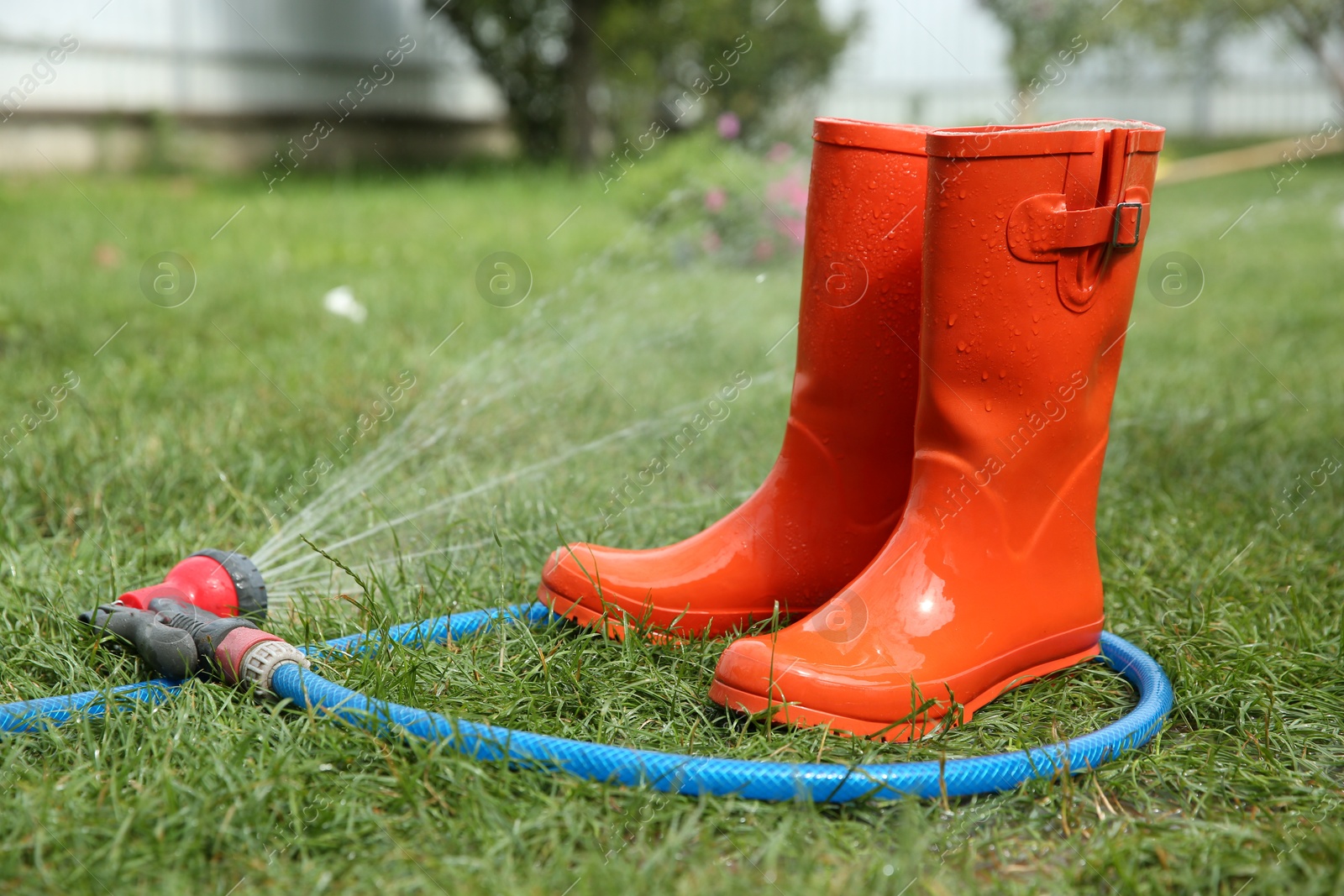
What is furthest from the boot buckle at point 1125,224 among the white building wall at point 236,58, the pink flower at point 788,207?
the white building wall at point 236,58

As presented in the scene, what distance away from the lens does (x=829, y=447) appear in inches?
63.3

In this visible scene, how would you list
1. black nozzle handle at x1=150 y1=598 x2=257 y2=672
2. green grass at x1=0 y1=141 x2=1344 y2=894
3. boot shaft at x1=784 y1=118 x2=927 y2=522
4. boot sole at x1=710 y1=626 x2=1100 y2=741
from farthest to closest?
boot shaft at x1=784 y1=118 x2=927 y2=522 < black nozzle handle at x1=150 y1=598 x2=257 y2=672 < boot sole at x1=710 y1=626 x2=1100 y2=741 < green grass at x1=0 y1=141 x2=1344 y2=894

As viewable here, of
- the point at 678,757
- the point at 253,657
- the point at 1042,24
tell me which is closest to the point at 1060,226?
the point at 678,757

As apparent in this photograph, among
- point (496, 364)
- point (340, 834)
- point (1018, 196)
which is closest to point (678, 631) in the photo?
point (340, 834)

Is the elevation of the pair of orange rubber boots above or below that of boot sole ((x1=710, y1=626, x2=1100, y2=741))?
above

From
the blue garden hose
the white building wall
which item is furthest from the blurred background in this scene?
the blue garden hose

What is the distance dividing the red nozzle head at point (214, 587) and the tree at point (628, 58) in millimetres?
Answer: 8283

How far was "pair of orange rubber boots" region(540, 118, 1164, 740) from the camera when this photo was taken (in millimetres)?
1324

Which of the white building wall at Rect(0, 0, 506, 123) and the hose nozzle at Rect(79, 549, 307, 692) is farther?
the white building wall at Rect(0, 0, 506, 123)

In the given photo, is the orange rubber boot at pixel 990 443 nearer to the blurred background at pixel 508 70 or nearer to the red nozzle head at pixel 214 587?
the red nozzle head at pixel 214 587

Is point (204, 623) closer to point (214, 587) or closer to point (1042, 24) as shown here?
point (214, 587)

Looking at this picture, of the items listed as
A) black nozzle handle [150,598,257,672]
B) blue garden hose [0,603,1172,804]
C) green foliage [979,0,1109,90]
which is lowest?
blue garden hose [0,603,1172,804]

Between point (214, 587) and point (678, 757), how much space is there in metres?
0.75

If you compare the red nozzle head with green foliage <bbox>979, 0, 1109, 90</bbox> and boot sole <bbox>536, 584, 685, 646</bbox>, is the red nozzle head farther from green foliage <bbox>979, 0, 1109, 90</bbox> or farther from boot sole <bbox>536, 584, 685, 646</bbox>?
green foliage <bbox>979, 0, 1109, 90</bbox>
